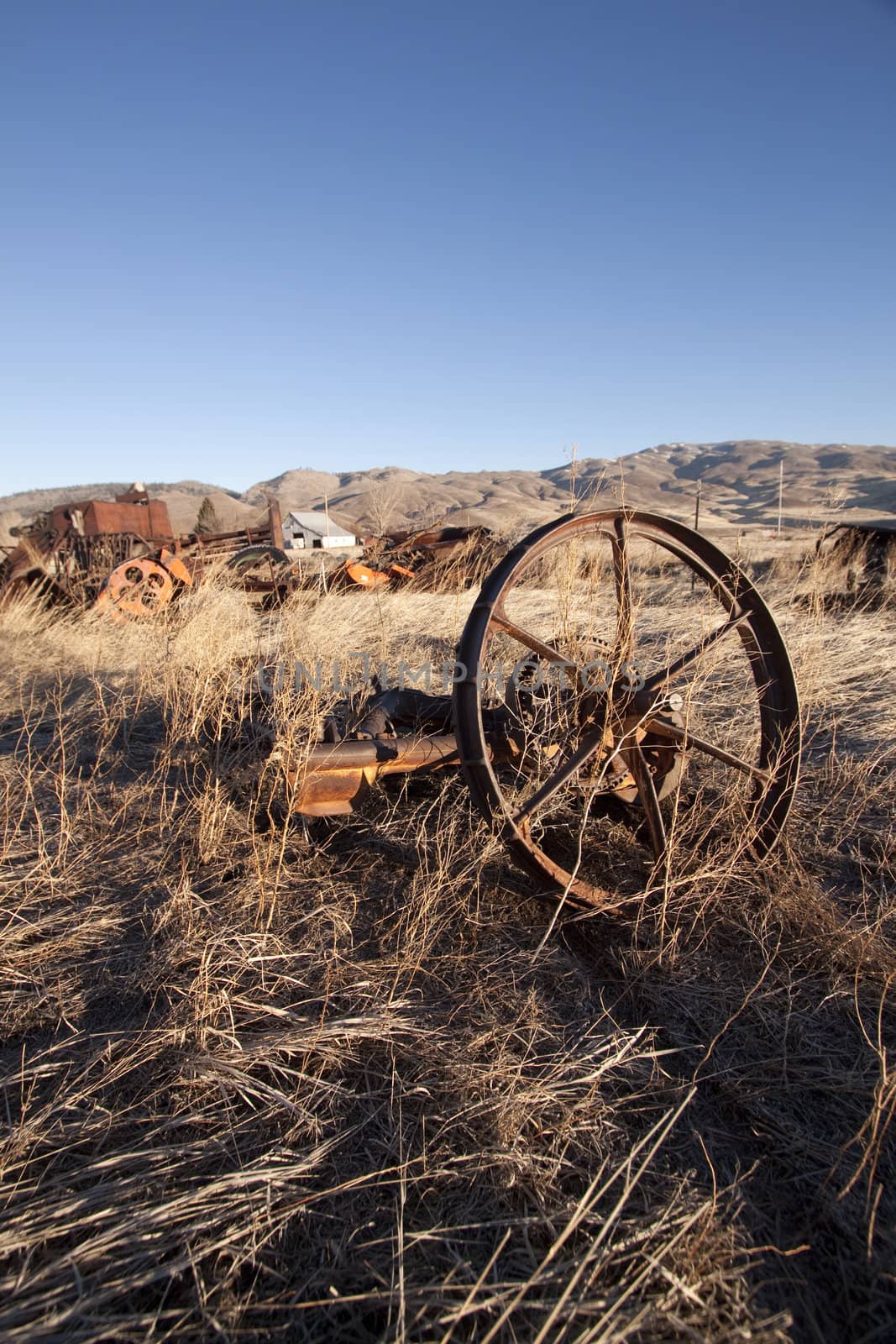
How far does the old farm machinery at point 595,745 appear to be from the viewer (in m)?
2.29

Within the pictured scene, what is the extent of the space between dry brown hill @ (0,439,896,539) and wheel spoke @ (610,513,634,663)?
107 feet

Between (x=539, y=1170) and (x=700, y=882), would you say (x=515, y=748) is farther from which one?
(x=539, y=1170)

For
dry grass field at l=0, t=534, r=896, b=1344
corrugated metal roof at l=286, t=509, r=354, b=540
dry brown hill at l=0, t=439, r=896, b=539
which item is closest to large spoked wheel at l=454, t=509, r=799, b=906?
dry grass field at l=0, t=534, r=896, b=1344

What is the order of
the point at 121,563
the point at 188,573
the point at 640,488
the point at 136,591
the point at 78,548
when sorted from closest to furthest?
the point at 136,591, the point at 188,573, the point at 121,563, the point at 78,548, the point at 640,488

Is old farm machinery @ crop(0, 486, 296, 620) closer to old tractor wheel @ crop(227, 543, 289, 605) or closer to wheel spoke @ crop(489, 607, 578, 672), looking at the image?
old tractor wheel @ crop(227, 543, 289, 605)

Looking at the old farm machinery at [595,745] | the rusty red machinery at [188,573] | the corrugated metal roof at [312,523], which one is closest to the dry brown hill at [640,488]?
the corrugated metal roof at [312,523]

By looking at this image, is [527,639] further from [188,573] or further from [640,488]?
Answer: [640,488]

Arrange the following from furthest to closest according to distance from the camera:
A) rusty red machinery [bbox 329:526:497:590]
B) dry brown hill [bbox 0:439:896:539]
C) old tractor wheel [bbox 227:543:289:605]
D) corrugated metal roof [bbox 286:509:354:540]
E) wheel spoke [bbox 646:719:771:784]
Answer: dry brown hill [bbox 0:439:896:539] < corrugated metal roof [bbox 286:509:354:540] < rusty red machinery [bbox 329:526:497:590] < old tractor wheel [bbox 227:543:289:605] < wheel spoke [bbox 646:719:771:784]

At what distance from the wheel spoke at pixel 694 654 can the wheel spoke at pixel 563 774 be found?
0.96 feet

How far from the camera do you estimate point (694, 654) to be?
→ 2682 mm

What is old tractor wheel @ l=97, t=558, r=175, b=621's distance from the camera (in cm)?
704

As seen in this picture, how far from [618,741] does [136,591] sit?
247 inches

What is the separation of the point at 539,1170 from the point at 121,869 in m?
1.84

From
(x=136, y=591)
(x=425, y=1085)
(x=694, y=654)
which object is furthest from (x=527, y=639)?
(x=136, y=591)
